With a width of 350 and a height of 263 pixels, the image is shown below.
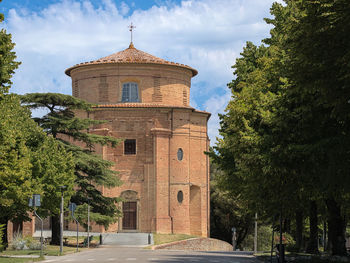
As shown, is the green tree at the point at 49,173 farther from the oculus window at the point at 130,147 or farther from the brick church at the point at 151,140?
the oculus window at the point at 130,147

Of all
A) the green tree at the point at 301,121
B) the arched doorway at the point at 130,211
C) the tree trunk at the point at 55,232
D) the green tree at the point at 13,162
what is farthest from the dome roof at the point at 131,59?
the green tree at the point at 301,121

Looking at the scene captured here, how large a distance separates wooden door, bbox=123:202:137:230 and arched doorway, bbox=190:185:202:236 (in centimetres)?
595

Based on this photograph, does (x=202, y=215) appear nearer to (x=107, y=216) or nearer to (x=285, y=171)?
(x=107, y=216)

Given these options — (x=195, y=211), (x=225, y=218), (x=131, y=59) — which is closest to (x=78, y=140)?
(x=131, y=59)

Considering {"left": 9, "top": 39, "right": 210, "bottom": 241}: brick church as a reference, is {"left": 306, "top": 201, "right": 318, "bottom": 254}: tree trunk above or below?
below

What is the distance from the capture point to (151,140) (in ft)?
197

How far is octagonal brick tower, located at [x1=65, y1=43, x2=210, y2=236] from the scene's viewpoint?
5925cm

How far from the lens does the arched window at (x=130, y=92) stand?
204ft

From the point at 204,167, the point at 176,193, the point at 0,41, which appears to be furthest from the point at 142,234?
the point at 0,41

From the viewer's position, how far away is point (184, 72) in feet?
210

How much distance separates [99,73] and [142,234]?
1693cm

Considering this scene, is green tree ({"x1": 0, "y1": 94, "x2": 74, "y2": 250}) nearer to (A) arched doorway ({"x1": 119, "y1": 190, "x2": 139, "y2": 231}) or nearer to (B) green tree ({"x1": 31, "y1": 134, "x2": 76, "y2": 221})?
(B) green tree ({"x1": 31, "y1": 134, "x2": 76, "y2": 221})

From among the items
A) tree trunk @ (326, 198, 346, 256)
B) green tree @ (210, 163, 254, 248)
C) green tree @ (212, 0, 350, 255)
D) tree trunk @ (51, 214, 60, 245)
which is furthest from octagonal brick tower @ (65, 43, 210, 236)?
tree trunk @ (326, 198, 346, 256)

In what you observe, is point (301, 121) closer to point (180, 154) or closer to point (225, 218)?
point (180, 154)
